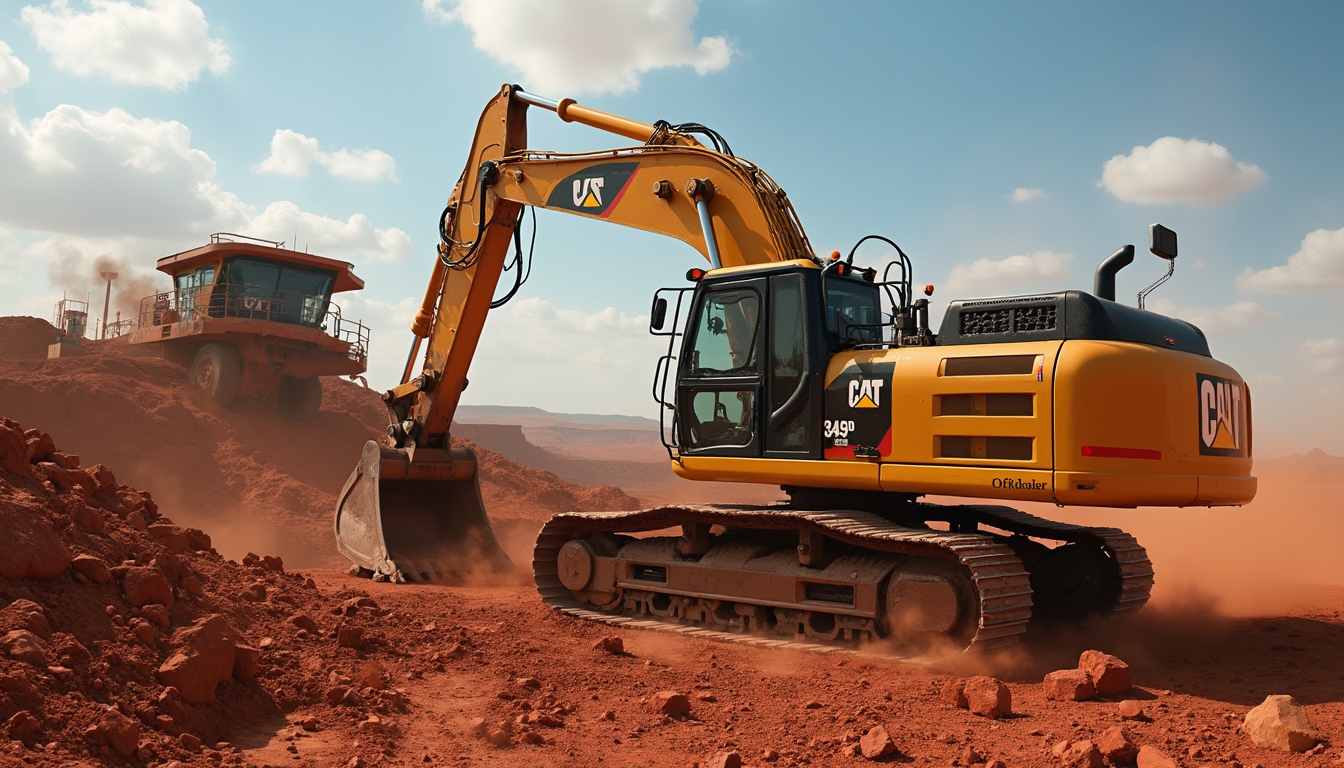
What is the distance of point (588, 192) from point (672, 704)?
5.70 metres

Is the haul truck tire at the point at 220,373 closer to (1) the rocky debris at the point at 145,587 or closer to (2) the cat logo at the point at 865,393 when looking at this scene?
(1) the rocky debris at the point at 145,587

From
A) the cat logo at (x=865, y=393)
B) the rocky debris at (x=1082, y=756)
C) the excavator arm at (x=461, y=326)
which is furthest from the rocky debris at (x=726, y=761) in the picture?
the excavator arm at (x=461, y=326)

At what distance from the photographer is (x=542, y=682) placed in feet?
19.5

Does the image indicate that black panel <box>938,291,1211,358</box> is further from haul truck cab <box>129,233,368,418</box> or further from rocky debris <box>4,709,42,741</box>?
haul truck cab <box>129,233,368,418</box>

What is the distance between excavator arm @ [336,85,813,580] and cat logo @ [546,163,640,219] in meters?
0.01

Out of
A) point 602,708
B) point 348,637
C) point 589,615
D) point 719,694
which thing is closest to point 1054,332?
point 719,694

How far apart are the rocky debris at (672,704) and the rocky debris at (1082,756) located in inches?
78.3

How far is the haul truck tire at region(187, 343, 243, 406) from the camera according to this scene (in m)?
23.1

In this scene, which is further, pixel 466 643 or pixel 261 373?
pixel 261 373

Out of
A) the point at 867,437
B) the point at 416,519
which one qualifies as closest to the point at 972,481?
the point at 867,437

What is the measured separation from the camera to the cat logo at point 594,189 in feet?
29.9

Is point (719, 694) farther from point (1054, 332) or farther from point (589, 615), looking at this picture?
point (1054, 332)

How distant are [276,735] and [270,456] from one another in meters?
18.1

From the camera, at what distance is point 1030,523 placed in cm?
764
